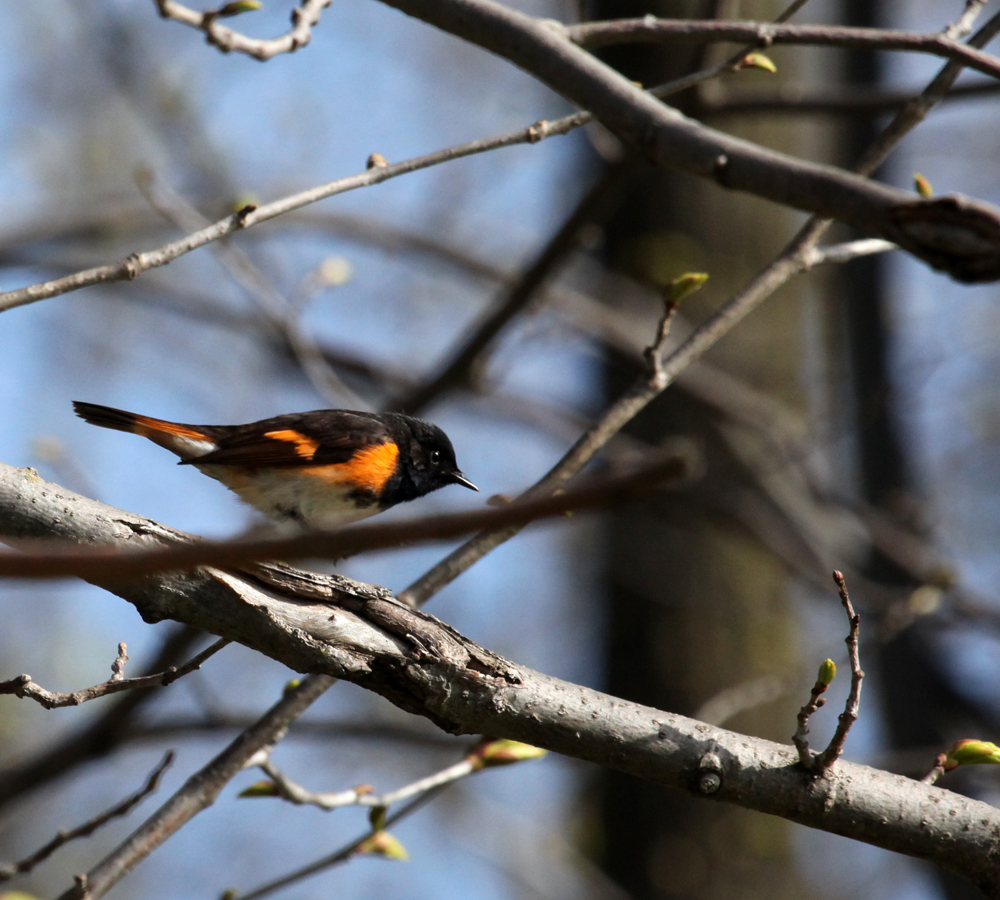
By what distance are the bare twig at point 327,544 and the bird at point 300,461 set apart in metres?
3.80

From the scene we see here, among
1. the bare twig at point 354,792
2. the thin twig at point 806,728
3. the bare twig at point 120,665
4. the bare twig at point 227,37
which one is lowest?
the bare twig at point 120,665

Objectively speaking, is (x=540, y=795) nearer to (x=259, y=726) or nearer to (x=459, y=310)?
(x=459, y=310)

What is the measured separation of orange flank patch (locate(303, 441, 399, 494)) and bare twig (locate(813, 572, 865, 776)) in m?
2.82

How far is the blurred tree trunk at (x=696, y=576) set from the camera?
22.1 feet

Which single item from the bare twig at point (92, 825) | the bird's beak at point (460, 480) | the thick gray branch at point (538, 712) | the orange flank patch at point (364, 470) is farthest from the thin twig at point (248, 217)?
the bird's beak at point (460, 480)

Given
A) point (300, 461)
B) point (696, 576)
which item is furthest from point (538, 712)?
point (696, 576)

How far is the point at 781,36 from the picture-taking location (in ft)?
7.94

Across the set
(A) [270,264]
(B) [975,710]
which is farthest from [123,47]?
(B) [975,710]

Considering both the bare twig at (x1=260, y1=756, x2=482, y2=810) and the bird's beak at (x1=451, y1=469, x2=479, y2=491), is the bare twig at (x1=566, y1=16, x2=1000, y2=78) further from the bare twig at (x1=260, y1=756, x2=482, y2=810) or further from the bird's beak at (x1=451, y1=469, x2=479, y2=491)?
the bird's beak at (x1=451, y1=469, x2=479, y2=491)

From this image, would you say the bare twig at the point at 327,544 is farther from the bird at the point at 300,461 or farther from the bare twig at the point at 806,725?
the bird at the point at 300,461

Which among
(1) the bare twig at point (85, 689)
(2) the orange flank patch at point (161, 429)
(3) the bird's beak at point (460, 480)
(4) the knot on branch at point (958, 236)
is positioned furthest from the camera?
(3) the bird's beak at point (460, 480)

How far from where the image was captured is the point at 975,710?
7.01 m

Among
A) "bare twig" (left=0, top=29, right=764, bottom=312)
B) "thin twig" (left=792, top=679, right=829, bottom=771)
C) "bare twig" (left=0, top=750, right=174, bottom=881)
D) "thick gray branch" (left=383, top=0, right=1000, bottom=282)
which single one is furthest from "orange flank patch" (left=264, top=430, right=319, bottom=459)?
"thin twig" (left=792, top=679, right=829, bottom=771)

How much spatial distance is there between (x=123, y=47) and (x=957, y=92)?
582 centimetres
